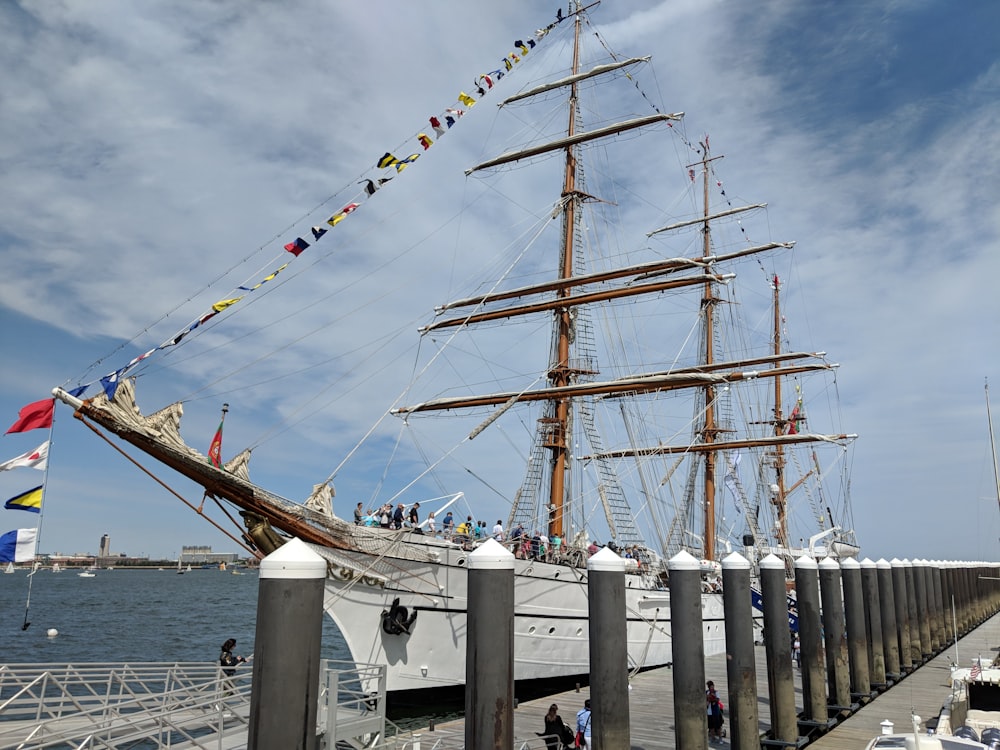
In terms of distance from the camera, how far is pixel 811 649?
1234 centimetres

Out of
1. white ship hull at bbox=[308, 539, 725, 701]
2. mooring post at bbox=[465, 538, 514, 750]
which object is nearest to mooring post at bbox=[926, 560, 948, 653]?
white ship hull at bbox=[308, 539, 725, 701]

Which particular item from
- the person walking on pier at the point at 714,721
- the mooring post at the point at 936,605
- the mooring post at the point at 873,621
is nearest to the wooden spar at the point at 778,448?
the mooring post at the point at 936,605

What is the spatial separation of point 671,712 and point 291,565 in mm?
11171

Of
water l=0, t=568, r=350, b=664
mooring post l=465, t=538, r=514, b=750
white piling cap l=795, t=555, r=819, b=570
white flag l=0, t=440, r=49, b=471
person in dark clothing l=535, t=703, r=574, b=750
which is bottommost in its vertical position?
water l=0, t=568, r=350, b=664

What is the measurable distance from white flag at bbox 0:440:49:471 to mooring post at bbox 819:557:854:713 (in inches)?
527

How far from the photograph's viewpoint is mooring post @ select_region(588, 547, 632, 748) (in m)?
8.27

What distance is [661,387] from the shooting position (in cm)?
2616

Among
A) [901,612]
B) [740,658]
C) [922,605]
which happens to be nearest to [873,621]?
[901,612]

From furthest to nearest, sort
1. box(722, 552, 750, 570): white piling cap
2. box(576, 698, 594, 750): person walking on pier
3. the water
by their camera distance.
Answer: the water
box(722, 552, 750, 570): white piling cap
box(576, 698, 594, 750): person walking on pier

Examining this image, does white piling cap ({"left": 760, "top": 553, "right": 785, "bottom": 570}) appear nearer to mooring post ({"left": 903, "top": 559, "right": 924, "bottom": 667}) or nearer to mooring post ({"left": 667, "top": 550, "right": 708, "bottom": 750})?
mooring post ({"left": 667, "top": 550, "right": 708, "bottom": 750})

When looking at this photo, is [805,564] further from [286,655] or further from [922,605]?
[922,605]

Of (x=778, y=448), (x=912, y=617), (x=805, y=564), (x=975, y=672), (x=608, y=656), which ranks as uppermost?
(x=778, y=448)

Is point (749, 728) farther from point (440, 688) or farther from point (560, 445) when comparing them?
point (560, 445)

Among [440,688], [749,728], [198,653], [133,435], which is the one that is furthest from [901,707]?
[198,653]
